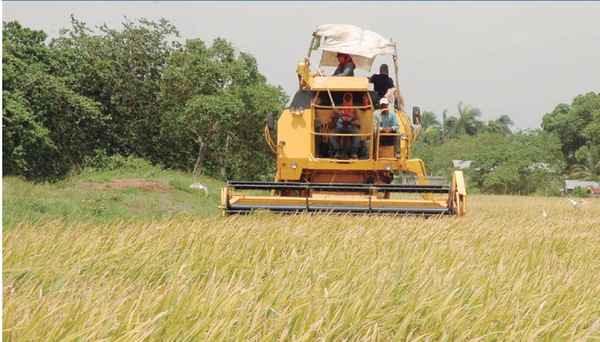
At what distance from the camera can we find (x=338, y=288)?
3039mm

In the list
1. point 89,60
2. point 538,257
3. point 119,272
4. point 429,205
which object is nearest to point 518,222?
point 429,205

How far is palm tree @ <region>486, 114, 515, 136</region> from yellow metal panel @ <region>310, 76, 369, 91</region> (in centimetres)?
5480

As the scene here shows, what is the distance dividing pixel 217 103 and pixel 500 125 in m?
44.9

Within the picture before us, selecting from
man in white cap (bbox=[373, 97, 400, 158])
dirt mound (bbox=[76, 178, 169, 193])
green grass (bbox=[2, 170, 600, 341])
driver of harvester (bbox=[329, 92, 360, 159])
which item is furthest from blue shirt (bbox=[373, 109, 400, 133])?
dirt mound (bbox=[76, 178, 169, 193])

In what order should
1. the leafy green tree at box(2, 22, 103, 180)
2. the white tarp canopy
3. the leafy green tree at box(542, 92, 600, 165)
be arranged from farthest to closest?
the leafy green tree at box(542, 92, 600, 165) < the leafy green tree at box(2, 22, 103, 180) < the white tarp canopy

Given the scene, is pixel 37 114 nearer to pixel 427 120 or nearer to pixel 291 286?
pixel 291 286

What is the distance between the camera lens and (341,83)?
9453 mm

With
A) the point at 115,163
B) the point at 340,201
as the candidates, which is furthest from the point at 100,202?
the point at 115,163

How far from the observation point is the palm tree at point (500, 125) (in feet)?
203

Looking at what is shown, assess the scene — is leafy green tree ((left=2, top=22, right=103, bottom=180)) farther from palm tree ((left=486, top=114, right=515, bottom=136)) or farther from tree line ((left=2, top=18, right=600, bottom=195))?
palm tree ((left=486, top=114, right=515, bottom=136))

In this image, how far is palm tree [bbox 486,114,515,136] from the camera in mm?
61750

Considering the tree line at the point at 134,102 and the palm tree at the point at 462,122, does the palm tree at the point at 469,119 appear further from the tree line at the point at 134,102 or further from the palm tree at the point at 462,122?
the tree line at the point at 134,102

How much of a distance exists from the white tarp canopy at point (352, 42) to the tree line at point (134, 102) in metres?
12.8

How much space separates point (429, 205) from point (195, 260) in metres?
4.90
